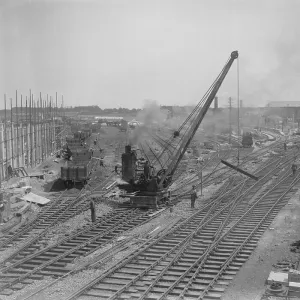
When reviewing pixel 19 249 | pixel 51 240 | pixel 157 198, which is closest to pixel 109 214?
pixel 157 198

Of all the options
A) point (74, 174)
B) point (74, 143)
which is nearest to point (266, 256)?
point (74, 174)

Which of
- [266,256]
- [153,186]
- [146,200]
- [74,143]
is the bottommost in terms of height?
[266,256]

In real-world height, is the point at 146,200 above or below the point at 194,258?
above

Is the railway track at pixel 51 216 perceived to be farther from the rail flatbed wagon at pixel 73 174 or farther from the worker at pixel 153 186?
the worker at pixel 153 186

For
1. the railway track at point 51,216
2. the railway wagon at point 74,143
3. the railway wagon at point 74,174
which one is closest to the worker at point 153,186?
the railway track at point 51,216

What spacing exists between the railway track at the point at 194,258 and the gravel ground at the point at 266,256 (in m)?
0.26

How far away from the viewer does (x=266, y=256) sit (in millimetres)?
14695

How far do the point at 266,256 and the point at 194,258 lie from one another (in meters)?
2.17

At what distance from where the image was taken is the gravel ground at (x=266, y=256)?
11.8m

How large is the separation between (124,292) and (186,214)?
9.64 metres

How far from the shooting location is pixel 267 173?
3384 cm

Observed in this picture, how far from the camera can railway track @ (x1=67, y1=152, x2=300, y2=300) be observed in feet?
39.3

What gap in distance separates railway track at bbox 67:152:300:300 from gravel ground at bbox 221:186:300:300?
26 cm

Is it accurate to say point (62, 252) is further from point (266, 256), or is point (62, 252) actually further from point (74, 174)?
point (74, 174)
